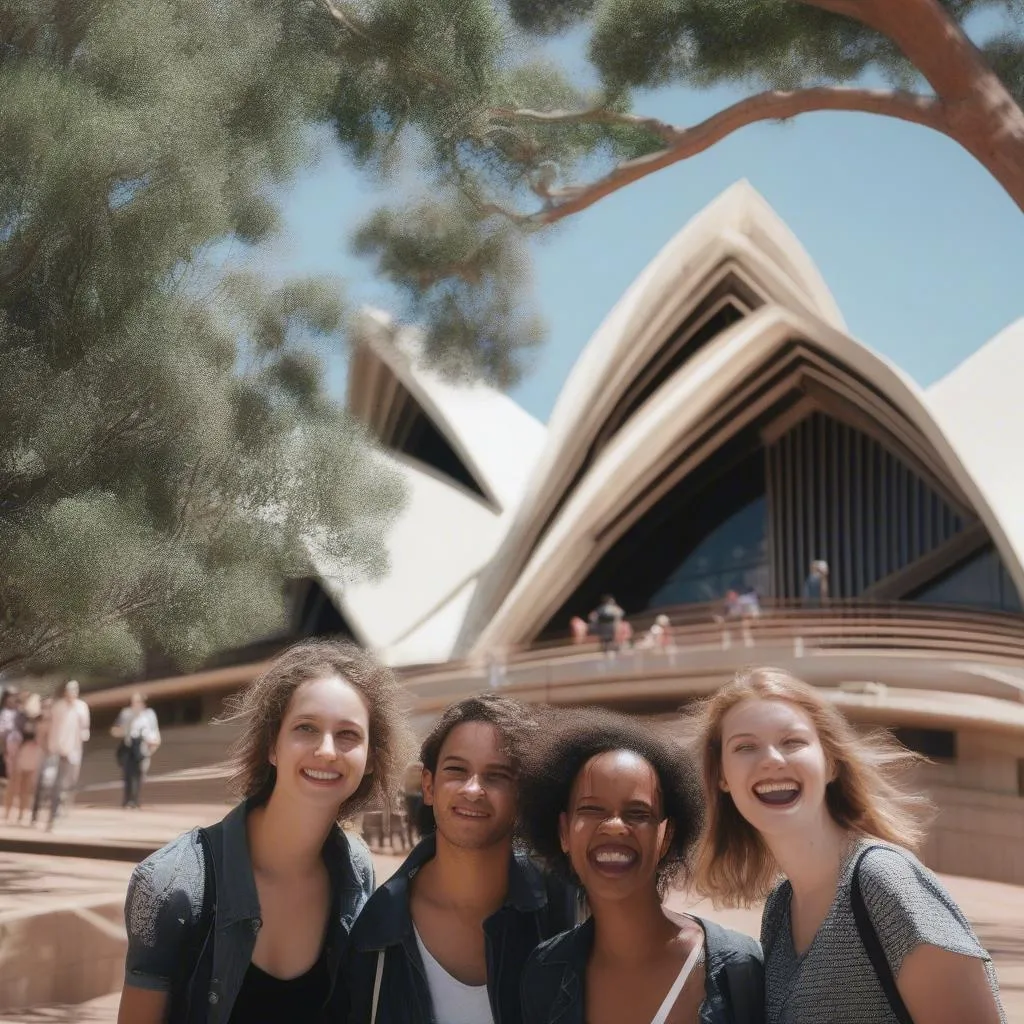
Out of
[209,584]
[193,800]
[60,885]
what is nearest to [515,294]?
[209,584]

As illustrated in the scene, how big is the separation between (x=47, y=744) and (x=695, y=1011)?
9342mm

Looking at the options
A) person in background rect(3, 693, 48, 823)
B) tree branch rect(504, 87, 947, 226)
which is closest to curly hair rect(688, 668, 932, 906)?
tree branch rect(504, 87, 947, 226)

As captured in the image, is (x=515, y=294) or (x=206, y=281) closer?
(x=206, y=281)

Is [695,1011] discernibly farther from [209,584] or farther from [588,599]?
[588,599]

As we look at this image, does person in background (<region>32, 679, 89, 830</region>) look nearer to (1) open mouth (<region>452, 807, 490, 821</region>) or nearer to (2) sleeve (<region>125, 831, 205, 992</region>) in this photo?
(2) sleeve (<region>125, 831, 205, 992</region>)

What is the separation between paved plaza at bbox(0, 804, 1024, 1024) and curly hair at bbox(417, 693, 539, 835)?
76.6 inches

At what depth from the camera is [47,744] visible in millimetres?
10336

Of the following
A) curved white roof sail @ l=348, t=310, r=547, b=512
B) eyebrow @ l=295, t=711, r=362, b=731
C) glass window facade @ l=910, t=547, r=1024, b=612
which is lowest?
eyebrow @ l=295, t=711, r=362, b=731

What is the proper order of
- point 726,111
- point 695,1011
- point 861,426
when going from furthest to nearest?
1. point 861,426
2. point 726,111
3. point 695,1011

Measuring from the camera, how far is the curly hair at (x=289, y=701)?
97.3 inches

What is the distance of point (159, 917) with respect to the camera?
2180 mm

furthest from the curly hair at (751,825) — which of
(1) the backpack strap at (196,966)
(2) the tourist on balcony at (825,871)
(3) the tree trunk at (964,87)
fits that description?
(3) the tree trunk at (964,87)

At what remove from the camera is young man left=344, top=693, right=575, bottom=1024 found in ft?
7.20

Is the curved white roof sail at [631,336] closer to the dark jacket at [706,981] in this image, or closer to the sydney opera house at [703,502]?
the sydney opera house at [703,502]
